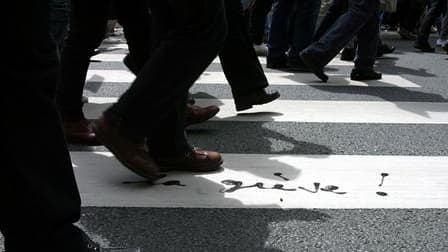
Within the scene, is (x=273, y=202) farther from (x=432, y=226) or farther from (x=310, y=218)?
(x=432, y=226)

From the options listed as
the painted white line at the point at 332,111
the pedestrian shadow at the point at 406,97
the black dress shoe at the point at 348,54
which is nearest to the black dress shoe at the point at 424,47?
the black dress shoe at the point at 348,54

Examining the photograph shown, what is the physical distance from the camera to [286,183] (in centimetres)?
254

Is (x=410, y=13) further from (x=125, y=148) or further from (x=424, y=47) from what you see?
(x=125, y=148)

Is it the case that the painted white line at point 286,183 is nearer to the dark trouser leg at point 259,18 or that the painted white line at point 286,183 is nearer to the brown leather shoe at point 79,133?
the brown leather shoe at point 79,133

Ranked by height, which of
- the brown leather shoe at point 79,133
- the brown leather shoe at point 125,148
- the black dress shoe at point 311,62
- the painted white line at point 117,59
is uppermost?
the brown leather shoe at point 125,148

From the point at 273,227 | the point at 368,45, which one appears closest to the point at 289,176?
the point at 273,227

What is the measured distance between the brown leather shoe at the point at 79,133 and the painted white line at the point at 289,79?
1857 millimetres

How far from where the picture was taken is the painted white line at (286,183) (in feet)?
7.58

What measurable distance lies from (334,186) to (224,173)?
462mm

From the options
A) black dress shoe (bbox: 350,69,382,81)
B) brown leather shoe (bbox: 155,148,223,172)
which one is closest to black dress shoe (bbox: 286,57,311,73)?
black dress shoe (bbox: 350,69,382,81)

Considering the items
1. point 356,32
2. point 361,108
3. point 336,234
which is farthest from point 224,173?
point 356,32

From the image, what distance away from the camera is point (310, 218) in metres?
2.15

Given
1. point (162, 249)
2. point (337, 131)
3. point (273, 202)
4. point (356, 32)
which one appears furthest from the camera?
point (356, 32)

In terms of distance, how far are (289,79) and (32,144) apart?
156 inches
